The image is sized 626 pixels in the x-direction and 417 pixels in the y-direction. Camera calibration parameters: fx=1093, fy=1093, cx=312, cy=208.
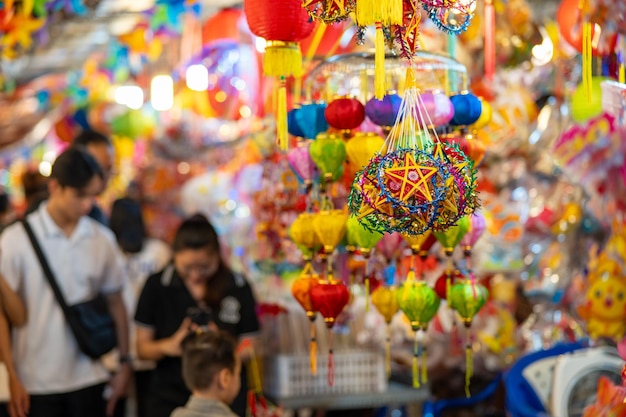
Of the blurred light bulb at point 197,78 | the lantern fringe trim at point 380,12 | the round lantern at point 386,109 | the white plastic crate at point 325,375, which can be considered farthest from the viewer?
the blurred light bulb at point 197,78

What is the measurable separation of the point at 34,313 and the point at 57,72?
31.8 ft

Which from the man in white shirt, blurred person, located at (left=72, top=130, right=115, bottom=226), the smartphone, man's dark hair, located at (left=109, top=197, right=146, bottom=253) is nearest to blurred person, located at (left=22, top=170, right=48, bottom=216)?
blurred person, located at (left=72, top=130, right=115, bottom=226)

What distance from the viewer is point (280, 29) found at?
9.86 feet

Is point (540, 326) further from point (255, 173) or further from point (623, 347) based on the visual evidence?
point (623, 347)

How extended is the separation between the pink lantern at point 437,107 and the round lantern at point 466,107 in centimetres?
3

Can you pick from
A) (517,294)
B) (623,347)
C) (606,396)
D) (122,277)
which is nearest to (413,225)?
(623,347)

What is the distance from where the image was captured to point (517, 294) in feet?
17.7

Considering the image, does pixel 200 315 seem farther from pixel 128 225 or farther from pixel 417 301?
pixel 128 225

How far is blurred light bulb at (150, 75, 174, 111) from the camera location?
11.1 metres

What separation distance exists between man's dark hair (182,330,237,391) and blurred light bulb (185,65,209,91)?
385 centimetres

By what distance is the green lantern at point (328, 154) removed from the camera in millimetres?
3033

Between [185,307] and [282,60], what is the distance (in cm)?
141

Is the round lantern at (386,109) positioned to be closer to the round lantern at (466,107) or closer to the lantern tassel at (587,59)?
the round lantern at (466,107)

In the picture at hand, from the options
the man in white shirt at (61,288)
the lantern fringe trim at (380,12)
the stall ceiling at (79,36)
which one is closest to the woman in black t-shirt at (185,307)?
the man in white shirt at (61,288)
